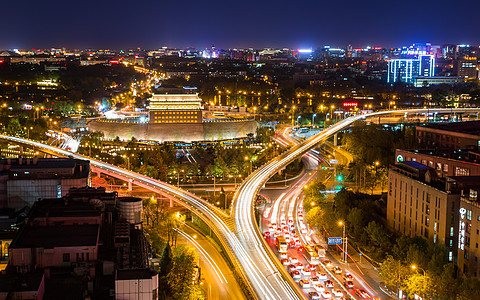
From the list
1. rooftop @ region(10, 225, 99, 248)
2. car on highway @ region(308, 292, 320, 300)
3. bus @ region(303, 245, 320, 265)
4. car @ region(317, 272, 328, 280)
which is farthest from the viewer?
bus @ region(303, 245, 320, 265)

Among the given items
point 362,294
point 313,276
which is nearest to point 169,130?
point 313,276

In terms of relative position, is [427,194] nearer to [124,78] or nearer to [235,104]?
[235,104]

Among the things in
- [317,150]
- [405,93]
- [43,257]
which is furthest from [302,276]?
[405,93]

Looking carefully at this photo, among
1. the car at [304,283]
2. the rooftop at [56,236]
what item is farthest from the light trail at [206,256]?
the rooftop at [56,236]

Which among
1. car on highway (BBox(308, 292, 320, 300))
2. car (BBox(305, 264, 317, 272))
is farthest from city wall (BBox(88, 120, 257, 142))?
car on highway (BBox(308, 292, 320, 300))

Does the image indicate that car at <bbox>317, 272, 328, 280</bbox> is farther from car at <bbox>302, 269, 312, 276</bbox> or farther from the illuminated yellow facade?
the illuminated yellow facade

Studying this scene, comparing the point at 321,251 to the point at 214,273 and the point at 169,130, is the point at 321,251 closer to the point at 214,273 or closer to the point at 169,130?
the point at 214,273
